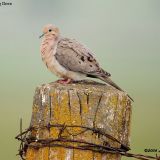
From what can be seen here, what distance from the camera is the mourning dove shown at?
6.16 meters

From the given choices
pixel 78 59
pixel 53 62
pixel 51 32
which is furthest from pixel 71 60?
pixel 51 32

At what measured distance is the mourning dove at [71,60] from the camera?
6.16 metres

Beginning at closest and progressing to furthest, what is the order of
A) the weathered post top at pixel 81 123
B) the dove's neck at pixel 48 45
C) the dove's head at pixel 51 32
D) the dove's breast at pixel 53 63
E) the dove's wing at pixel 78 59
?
the weathered post top at pixel 81 123 < the dove's wing at pixel 78 59 < the dove's breast at pixel 53 63 < the dove's neck at pixel 48 45 < the dove's head at pixel 51 32

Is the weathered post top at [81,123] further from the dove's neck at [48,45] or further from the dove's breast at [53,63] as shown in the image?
the dove's neck at [48,45]

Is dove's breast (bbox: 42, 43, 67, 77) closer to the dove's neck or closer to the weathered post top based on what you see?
the dove's neck

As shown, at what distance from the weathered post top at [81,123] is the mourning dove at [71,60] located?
1.94 m

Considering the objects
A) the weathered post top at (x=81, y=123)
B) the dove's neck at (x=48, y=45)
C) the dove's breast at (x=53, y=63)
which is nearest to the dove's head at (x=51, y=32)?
the dove's neck at (x=48, y=45)

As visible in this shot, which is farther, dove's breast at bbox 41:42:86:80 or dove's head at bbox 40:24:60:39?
dove's head at bbox 40:24:60:39

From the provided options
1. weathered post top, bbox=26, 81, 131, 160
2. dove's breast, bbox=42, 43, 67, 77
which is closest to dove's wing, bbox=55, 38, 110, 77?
dove's breast, bbox=42, 43, 67, 77

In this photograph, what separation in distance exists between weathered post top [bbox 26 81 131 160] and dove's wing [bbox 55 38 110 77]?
6.77 feet

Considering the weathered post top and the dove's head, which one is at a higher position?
the dove's head

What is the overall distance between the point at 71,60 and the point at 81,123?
237 cm

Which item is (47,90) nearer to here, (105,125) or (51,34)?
(105,125)

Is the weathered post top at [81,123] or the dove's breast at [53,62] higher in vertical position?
the dove's breast at [53,62]
